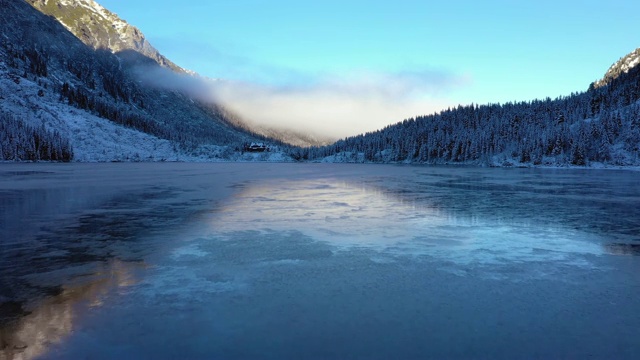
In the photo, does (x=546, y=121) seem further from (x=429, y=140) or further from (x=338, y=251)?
(x=338, y=251)

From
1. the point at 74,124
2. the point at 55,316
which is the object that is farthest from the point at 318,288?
the point at 74,124

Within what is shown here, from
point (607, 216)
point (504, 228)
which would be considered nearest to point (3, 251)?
point (504, 228)

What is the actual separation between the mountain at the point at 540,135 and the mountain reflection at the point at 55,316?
132 m

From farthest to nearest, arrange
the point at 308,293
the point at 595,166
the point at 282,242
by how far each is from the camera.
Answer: the point at 595,166 → the point at 282,242 → the point at 308,293

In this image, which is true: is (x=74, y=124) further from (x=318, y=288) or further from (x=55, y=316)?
(x=318, y=288)

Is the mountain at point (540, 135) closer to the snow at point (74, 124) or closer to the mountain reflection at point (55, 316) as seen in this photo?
the snow at point (74, 124)

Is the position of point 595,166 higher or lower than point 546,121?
lower

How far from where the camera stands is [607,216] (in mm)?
17703

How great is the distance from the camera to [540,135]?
429ft

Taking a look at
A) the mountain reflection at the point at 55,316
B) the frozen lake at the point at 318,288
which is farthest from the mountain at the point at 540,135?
the mountain reflection at the point at 55,316

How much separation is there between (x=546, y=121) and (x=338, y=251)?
177760 mm

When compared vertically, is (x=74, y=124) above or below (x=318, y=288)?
above

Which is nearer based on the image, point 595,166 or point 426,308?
point 426,308

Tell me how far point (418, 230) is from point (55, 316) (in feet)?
36.8
